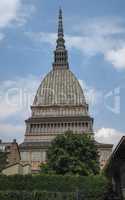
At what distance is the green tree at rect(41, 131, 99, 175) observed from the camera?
54688mm

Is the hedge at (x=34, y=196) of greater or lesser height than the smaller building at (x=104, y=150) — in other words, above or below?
below

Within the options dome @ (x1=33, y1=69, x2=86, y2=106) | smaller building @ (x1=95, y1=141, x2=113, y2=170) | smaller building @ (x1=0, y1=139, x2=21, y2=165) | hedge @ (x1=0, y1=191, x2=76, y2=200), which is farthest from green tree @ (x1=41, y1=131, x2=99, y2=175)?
dome @ (x1=33, y1=69, x2=86, y2=106)

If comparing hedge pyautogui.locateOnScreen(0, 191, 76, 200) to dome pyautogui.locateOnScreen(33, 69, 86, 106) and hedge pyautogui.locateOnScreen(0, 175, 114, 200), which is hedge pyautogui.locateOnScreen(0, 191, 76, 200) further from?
dome pyautogui.locateOnScreen(33, 69, 86, 106)

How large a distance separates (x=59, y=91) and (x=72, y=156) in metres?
90.1

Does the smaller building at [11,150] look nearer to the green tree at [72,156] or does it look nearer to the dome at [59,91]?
the dome at [59,91]

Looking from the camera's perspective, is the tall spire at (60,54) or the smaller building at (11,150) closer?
the smaller building at (11,150)

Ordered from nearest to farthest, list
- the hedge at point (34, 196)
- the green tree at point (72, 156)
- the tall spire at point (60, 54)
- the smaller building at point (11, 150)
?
the hedge at point (34, 196) < the green tree at point (72, 156) < the smaller building at point (11, 150) < the tall spire at point (60, 54)

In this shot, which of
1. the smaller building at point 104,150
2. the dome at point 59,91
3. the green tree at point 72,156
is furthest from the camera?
the dome at point 59,91

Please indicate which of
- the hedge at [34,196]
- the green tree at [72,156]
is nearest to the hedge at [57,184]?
the hedge at [34,196]

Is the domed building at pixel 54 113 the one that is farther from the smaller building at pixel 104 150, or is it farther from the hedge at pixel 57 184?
the hedge at pixel 57 184

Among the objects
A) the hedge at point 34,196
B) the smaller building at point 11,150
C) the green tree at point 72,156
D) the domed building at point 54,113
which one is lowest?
the hedge at point 34,196

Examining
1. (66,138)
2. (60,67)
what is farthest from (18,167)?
(60,67)

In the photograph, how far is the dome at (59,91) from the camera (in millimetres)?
142000

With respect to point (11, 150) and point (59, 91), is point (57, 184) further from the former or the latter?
point (59, 91)
